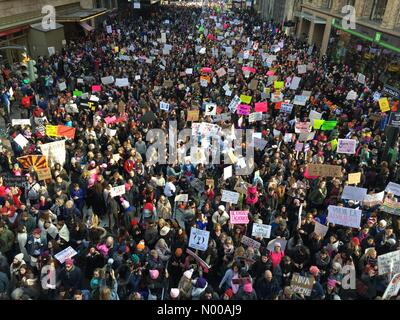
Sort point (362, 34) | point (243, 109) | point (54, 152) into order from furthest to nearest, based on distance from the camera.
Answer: point (362, 34), point (243, 109), point (54, 152)

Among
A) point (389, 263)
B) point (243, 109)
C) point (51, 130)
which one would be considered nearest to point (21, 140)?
point (51, 130)

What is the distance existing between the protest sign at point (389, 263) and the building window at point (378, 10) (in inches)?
808

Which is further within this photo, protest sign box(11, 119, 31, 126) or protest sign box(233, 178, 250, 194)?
protest sign box(11, 119, 31, 126)

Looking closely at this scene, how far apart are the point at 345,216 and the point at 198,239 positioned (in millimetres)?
3409

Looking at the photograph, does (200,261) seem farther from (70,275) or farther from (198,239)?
(70,275)

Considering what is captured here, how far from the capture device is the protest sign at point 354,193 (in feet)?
29.3

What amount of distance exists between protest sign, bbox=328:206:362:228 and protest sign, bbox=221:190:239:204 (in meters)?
2.19

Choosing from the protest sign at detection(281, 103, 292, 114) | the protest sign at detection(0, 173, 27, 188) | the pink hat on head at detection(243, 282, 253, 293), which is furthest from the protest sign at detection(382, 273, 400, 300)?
the protest sign at detection(281, 103, 292, 114)

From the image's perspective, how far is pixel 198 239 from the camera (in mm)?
7570

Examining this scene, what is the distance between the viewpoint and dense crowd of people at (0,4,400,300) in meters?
7.00

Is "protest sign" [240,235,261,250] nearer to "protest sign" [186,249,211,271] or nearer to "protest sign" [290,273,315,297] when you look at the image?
"protest sign" [186,249,211,271]

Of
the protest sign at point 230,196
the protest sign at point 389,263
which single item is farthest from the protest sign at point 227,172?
the protest sign at point 389,263
